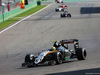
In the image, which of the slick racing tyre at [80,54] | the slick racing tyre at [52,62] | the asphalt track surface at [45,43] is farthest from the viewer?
the slick racing tyre at [80,54]

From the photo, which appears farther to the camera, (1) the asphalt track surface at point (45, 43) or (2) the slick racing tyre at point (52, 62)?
(2) the slick racing tyre at point (52, 62)

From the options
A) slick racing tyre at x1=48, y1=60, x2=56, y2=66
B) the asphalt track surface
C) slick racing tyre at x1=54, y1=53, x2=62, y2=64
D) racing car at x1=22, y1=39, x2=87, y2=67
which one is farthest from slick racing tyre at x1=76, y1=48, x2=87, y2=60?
slick racing tyre at x1=48, y1=60, x2=56, y2=66

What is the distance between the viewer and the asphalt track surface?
64.6 feet

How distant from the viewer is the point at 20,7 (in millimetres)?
75062

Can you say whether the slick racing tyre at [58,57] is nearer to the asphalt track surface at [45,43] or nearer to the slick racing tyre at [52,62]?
the slick racing tyre at [52,62]

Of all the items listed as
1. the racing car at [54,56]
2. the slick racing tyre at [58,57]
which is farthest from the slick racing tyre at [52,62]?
the slick racing tyre at [58,57]

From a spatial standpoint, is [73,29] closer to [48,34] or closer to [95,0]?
[48,34]

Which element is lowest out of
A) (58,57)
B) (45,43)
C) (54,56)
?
(45,43)

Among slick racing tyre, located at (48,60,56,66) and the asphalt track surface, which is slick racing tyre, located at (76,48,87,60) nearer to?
the asphalt track surface

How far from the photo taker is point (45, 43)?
3553 cm

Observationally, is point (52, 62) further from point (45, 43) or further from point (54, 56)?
point (45, 43)

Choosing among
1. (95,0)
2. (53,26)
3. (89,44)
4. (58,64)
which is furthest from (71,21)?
(95,0)

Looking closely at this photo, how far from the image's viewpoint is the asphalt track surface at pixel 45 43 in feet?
64.6

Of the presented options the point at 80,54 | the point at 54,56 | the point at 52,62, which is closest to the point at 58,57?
the point at 54,56
